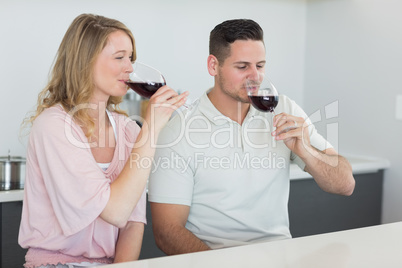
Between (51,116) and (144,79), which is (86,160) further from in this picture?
(144,79)

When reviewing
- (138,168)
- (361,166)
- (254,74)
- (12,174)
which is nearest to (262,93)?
(254,74)

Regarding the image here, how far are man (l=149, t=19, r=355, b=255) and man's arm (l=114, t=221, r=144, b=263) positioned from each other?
12 centimetres

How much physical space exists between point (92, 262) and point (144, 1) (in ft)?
5.53

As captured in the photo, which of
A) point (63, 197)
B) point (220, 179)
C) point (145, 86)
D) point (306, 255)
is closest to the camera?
point (306, 255)

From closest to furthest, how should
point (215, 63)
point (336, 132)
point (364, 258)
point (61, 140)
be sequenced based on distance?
point (364, 258) → point (61, 140) → point (215, 63) → point (336, 132)

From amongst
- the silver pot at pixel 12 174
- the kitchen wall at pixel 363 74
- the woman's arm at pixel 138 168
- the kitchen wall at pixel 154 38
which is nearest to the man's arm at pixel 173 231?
the woman's arm at pixel 138 168

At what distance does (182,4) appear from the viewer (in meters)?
2.84

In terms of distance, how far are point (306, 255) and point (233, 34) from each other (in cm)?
88

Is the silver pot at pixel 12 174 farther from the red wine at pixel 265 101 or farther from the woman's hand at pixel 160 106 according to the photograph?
the red wine at pixel 265 101

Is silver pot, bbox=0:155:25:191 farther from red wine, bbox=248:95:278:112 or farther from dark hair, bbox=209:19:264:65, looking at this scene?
red wine, bbox=248:95:278:112

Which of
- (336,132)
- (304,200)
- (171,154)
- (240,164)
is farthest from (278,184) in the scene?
(336,132)

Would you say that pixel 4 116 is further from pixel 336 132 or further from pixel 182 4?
pixel 336 132

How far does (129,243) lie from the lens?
1448 millimetres

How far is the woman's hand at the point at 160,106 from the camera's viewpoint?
4.41ft
